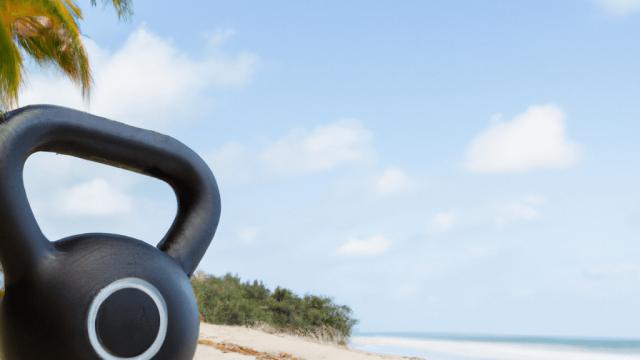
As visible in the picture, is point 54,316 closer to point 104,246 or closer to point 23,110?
point 104,246

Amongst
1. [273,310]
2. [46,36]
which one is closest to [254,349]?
[46,36]

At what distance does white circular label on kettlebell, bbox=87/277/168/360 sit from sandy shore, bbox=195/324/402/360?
5.67 meters

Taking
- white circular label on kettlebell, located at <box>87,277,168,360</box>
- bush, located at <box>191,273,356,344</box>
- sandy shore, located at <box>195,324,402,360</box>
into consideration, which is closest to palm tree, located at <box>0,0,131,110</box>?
sandy shore, located at <box>195,324,402,360</box>

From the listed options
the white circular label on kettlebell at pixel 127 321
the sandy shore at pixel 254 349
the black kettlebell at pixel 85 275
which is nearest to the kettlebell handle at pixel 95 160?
the black kettlebell at pixel 85 275

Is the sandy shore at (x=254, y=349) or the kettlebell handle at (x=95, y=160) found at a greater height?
the kettlebell handle at (x=95, y=160)

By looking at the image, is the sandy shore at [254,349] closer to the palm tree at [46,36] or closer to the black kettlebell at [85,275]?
the palm tree at [46,36]

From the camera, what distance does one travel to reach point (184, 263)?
445 centimetres

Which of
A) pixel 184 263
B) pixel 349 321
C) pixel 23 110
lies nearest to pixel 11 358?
pixel 184 263

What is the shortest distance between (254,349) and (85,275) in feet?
24.3

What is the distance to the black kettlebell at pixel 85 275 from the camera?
12.4 feet

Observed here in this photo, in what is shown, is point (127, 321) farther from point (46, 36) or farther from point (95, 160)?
point (46, 36)

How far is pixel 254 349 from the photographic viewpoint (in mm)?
10977

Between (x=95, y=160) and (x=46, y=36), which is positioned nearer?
(x=95, y=160)

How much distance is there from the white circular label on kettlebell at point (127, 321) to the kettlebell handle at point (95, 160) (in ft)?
1.46
